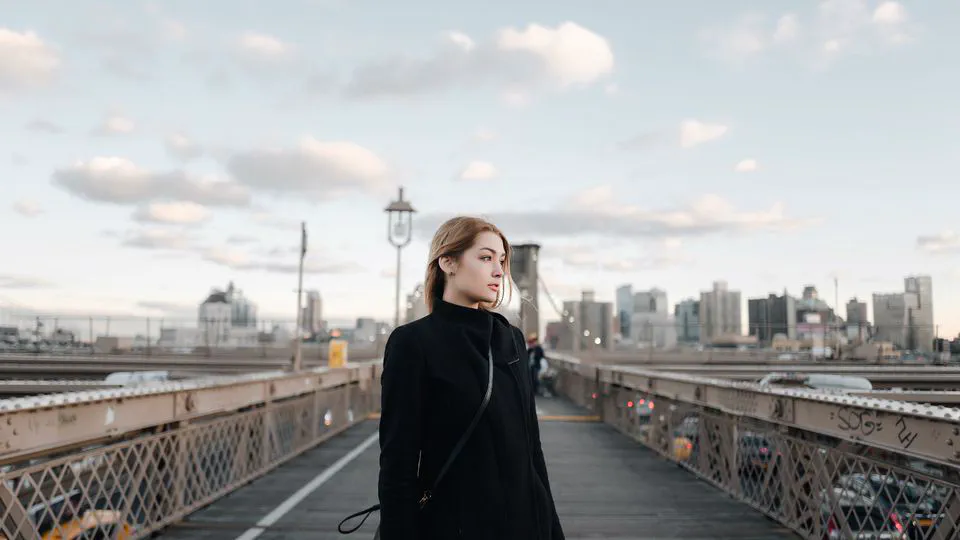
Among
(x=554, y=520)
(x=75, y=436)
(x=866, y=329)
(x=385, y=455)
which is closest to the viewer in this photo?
(x=385, y=455)

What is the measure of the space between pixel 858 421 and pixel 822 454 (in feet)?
3.76

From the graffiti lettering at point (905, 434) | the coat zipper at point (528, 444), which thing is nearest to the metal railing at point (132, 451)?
the coat zipper at point (528, 444)

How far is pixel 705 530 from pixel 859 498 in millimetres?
1791

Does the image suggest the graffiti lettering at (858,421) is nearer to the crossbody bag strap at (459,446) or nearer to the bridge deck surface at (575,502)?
the bridge deck surface at (575,502)

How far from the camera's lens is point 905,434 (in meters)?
4.64

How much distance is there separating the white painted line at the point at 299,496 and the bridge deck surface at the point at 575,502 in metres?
0.01

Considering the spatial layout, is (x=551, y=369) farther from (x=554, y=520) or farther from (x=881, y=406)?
(x=554, y=520)

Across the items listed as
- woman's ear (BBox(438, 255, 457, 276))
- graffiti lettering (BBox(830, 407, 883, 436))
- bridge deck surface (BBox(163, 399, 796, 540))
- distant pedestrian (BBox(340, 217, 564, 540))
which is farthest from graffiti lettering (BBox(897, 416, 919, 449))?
woman's ear (BBox(438, 255, 457, 276))

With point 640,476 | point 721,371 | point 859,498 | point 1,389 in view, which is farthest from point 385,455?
point 721,371

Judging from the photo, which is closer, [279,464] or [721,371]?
[279,464]

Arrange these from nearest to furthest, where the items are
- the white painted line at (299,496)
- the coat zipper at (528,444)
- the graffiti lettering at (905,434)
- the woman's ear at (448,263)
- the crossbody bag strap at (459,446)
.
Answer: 1. the crossbody bag strap at (459,446)
2. the coat zipper at (528,444)
3. the woman's ear at (448,263)
4. the graffiti lettering at (905,434)
5. the white painted line at (299,496)

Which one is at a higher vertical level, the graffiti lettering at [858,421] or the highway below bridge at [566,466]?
the graffiti lettering at [858,421]

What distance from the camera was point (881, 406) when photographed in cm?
489

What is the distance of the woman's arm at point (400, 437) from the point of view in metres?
2.37
